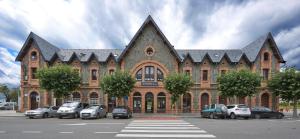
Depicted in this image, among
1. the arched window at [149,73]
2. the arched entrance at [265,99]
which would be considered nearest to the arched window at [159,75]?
the arched window at [149,73]

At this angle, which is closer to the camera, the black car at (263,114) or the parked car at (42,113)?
the parked car at (42,113)

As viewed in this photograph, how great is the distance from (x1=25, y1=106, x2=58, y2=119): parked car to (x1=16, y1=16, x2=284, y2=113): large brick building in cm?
850

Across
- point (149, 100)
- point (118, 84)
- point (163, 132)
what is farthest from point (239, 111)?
point (163, 132)

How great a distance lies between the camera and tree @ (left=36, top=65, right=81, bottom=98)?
1352 inches

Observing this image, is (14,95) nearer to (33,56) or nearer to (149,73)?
(33,56)

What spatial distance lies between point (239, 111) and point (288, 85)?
28.2 feet

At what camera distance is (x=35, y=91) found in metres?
40.2

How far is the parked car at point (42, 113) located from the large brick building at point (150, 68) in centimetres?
850

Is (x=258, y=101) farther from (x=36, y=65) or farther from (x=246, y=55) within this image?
(x=36, y=65)

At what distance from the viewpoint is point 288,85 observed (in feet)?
113

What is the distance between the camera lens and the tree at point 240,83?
3472cm

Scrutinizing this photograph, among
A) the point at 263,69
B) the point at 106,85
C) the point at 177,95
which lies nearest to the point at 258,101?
the point at 263,69

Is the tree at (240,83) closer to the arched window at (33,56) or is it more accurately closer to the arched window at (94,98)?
the arched window at (94,98)

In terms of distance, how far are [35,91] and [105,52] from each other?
10983mm
